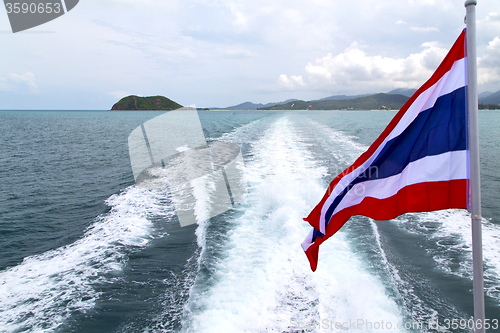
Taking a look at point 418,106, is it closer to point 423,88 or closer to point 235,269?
point 423,88

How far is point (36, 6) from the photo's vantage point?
20.0 ft

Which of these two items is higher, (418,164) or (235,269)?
(418,164)

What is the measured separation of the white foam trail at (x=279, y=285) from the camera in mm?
4293

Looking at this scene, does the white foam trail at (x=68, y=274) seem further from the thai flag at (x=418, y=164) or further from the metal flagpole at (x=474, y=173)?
the metal flagpole at (x=474, y=173)

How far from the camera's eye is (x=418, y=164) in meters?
2.81

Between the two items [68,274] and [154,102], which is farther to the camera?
[154,102]

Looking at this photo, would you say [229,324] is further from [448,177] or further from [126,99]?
[126,99]

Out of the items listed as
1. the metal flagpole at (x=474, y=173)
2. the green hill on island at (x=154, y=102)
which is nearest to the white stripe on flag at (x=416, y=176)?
the metal flagpole at (x=474, y=173)

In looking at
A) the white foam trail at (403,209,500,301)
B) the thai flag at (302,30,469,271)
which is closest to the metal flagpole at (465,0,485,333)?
the thai flag at (302,30,469,271)

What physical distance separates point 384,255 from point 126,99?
200936 millimetres

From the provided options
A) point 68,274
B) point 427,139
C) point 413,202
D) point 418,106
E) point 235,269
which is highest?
point 418,106

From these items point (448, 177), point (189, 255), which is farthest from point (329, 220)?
point (189, 255)

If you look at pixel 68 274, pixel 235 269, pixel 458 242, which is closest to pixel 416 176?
pixel 235 269

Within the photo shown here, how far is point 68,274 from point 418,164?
21.9 ft
